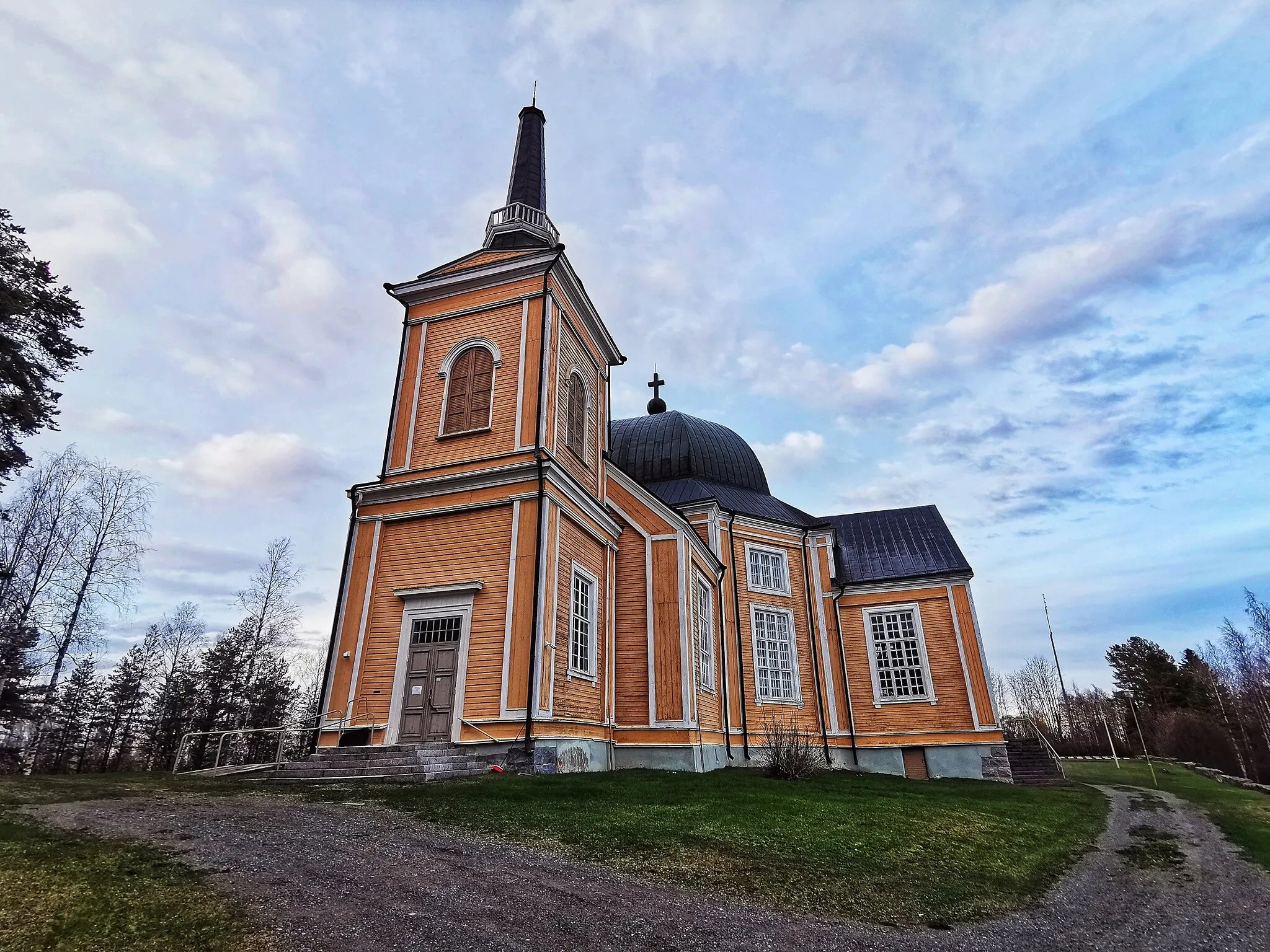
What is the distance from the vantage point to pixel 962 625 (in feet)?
74.0

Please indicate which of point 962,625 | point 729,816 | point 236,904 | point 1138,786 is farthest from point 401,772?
point 1138,786

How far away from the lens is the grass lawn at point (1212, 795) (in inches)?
403

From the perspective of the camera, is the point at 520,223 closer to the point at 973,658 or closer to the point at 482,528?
the point at 482,528

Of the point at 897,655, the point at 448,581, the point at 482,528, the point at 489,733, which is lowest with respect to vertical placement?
the point at 489,733

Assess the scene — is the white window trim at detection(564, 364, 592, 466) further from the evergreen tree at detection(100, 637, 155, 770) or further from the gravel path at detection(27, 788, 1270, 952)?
the evergreen tree at detection(100, 637, 155, 770)

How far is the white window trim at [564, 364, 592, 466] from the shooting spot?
1650 cm

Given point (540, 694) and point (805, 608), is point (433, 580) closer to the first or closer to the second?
point (540, 694)

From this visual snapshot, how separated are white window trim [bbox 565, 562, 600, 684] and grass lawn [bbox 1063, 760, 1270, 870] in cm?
1063

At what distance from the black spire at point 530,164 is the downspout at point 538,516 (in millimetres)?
5164

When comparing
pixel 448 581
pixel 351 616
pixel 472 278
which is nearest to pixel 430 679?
pixel 448 581

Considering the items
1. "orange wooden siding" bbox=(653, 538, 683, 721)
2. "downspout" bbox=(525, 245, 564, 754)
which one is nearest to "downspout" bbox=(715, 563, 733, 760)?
"orange wooden siding" bbox=(653, 538, 683, 721)

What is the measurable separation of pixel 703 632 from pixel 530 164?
49.8ft

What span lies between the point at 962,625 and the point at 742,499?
845cm

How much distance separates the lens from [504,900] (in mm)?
4656
